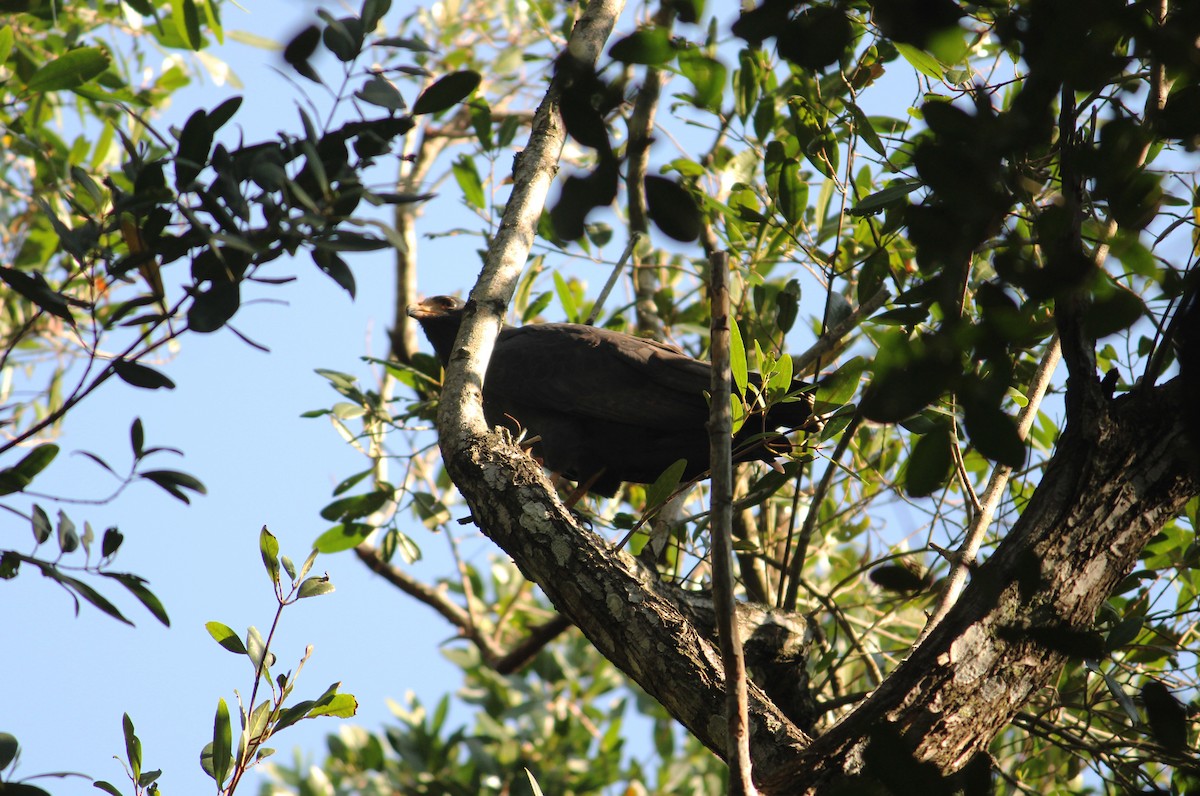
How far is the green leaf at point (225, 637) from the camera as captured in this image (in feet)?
8.54

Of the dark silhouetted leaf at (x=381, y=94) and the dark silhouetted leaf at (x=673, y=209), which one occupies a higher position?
the dark silhouetted leaf at (x=381, y=94)

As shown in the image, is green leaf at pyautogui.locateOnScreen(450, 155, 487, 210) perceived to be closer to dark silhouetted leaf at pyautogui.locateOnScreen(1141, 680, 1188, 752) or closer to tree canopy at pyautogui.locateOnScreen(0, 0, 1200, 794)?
tree canopy at pyautogui.locateOnScreen(0, 0, 1200, 794)

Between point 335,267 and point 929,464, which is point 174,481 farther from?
point 929,464

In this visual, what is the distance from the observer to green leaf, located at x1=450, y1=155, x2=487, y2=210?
4812 millimetres

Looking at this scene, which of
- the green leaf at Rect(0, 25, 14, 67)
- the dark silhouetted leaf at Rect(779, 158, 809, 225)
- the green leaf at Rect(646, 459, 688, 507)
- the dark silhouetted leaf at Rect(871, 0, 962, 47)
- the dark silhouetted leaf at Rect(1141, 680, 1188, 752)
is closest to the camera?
the dark silhouetted leaf at Rect(871, 0, 962, 47)

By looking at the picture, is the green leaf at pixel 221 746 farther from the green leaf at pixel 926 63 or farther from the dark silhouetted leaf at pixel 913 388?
the green leaf at pixel 926 63

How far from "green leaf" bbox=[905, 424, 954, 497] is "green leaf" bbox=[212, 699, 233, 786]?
6.71 feet

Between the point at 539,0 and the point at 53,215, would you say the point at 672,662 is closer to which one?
the point at 53,215

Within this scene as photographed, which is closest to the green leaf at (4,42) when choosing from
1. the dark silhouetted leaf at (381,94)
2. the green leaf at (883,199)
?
the dark silhouetted leaf at (381,94)

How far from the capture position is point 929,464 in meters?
1.24

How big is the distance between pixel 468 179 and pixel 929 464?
12.8ft

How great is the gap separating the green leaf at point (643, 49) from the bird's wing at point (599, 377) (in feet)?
10.3

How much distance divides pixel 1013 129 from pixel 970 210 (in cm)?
11

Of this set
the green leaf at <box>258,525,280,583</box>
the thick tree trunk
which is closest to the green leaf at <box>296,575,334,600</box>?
the green leaf at <box>258,525,280,583</box>
